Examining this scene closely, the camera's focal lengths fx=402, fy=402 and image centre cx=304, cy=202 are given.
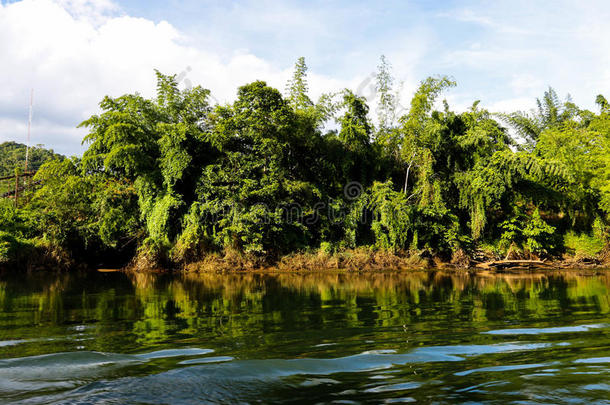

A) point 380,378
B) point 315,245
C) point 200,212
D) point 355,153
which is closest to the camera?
point 380,378

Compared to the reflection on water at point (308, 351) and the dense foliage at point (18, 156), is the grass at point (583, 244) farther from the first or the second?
the dense foliage at point (18, 156)

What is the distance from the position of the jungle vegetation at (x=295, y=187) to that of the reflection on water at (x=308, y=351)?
10.8 meters

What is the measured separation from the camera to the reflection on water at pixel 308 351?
3182mm

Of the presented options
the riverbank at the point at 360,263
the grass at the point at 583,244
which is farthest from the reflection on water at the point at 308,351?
the grass at the point at 583,244

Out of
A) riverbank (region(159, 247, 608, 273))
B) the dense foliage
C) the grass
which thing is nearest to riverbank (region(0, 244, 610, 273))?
riverbank (region(159, 247, 608, 273))

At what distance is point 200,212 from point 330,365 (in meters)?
16.2

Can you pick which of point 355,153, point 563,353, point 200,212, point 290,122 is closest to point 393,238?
point 355,153

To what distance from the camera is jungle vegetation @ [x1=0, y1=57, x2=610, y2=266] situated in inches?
760

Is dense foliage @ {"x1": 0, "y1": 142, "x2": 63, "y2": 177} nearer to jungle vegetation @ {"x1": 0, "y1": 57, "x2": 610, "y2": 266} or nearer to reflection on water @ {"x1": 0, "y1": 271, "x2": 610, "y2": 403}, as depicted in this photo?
jungle vegetation @ {"x1": 0, "y1": 57, "x2": 610, "y2": 266}

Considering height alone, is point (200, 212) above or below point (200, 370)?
above

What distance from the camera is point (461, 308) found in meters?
7.77

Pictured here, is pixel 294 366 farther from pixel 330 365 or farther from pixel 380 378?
pixel 380 378

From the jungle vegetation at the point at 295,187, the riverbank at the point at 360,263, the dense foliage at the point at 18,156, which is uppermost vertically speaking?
the dense foliage at the point at 18,156

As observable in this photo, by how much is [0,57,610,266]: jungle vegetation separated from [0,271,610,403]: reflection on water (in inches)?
426
